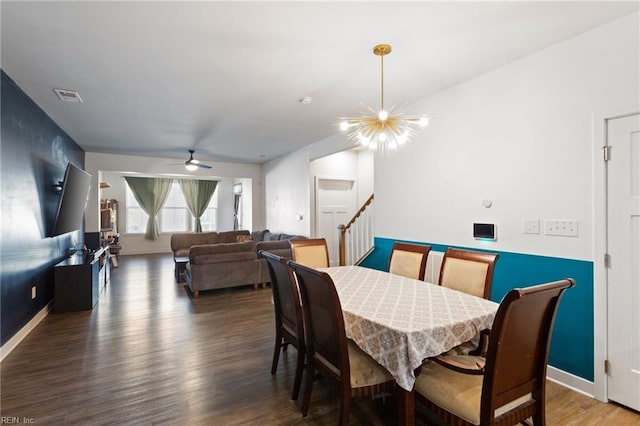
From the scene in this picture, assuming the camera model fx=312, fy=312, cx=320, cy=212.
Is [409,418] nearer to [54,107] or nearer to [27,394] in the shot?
[27,394]

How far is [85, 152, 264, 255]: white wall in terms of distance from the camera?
6695 millimetres

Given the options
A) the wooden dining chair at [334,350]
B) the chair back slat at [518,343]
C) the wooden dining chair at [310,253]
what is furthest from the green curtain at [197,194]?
the chair back slat at [518,343]

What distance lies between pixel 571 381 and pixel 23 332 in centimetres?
513

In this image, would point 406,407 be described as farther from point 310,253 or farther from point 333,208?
point 333,208

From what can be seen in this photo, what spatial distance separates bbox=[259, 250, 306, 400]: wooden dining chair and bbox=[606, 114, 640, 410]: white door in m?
2.20

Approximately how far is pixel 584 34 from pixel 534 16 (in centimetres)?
55

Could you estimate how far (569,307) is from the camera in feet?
7.95

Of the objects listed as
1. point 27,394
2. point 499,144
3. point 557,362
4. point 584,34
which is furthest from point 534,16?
point 27,394

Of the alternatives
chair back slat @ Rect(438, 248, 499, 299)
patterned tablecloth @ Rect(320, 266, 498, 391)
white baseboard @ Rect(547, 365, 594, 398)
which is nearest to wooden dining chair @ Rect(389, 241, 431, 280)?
chair back slat @ Rect(438, 248, 499, 299)

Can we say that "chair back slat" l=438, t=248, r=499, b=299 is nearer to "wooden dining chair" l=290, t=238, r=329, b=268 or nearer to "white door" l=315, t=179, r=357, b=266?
"wooden dining chair" l=290, t=238, r=329, b=268

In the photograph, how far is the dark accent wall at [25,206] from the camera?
2.90 m

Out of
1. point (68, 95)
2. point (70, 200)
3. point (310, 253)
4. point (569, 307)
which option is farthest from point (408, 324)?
point (70, 200)

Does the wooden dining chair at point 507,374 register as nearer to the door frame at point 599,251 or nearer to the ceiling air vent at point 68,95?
the door frame at point 599,251

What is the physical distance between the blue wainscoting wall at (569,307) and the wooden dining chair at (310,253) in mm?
1785
